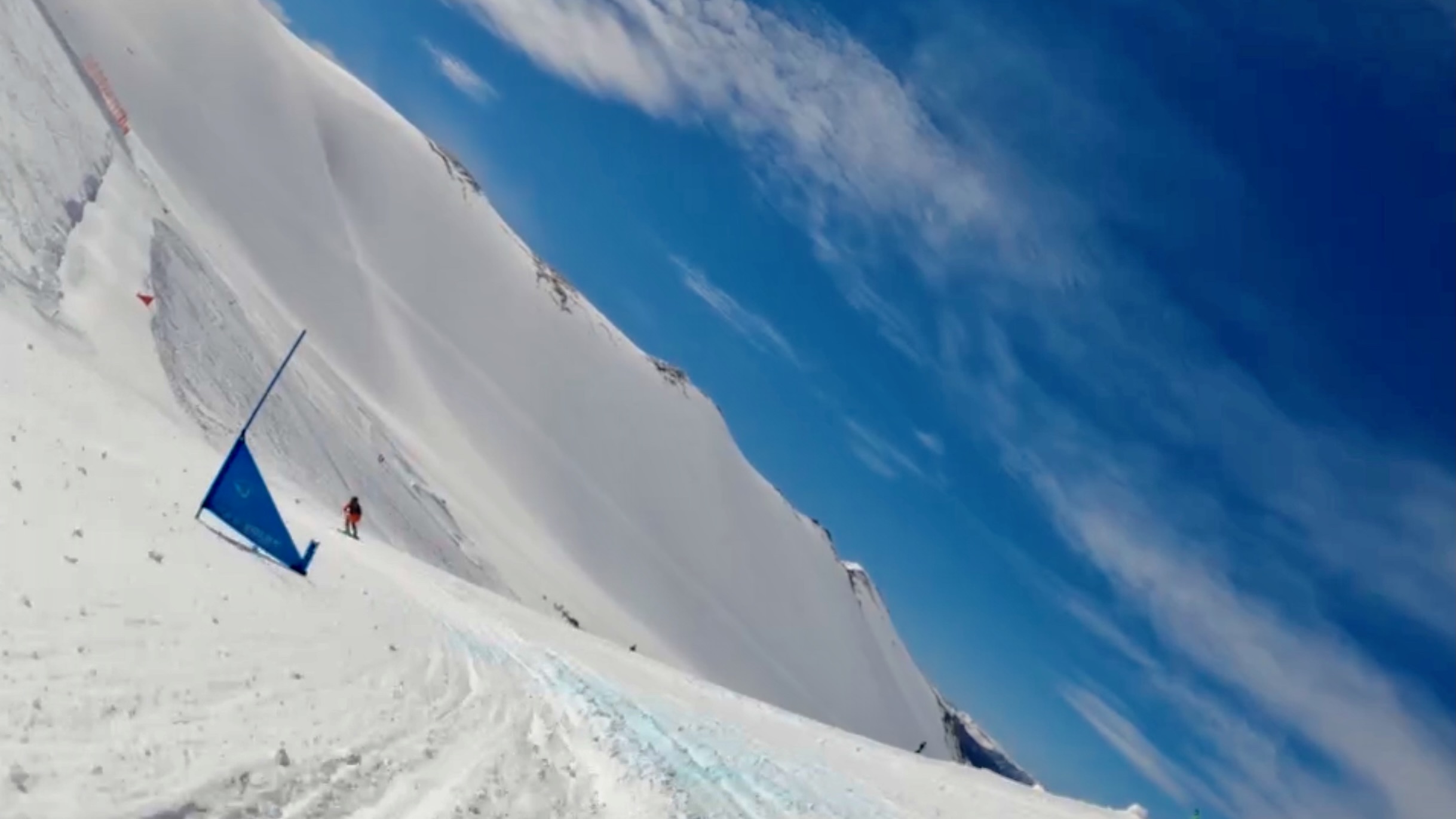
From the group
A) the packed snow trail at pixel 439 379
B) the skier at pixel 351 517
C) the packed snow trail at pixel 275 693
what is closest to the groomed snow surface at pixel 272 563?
the packed snow trail at pixel 275 693

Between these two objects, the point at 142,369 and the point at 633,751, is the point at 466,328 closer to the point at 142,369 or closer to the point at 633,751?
the point at 142,369

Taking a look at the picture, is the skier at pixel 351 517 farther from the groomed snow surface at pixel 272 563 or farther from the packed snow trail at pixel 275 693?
the packed snow trail at pixel 275 693

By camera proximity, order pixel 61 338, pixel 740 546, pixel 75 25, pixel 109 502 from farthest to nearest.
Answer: pixel 740 546 < pixel 75 25 < pixel 61 338 < pixel 109 502

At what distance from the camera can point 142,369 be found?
2658cm

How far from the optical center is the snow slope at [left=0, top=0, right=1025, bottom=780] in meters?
30.4

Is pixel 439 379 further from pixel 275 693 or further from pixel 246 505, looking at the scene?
pixel 275 693

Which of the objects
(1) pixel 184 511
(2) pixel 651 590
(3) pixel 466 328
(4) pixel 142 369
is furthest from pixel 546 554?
(1) pixel 184 511

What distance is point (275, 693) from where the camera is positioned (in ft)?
33.9

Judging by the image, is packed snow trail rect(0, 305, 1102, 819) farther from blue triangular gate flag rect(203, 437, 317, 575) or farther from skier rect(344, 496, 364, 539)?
skier rect(344, 496, 364, 539)

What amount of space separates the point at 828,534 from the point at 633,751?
547 ft

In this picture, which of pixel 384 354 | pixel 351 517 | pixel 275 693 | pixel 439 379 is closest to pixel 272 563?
pixel 275 693

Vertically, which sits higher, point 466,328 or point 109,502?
point 466,328

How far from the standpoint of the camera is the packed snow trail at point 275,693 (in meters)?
7.61

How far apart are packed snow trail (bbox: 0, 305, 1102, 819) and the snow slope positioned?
67 cm
